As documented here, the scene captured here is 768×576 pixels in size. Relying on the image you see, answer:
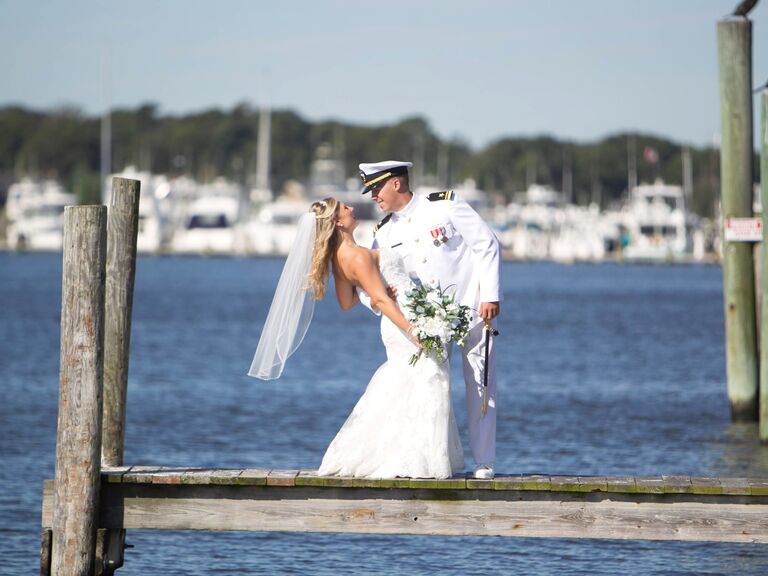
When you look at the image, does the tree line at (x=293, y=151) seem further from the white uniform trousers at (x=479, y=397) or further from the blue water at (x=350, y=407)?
the white uniform trousers at (x=479, y=397)

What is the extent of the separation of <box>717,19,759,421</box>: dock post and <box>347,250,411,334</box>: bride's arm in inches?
327

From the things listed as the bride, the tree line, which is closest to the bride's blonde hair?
the bride

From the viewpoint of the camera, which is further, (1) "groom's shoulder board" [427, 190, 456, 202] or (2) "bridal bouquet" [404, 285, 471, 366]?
(1) "groom's shoulder board" [427, 190, 456, 202]

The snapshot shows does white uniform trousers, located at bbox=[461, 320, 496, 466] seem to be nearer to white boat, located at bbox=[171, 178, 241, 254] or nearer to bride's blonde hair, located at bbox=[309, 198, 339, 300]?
bride's blonde hair, located at bbox=[309, 198, 339, 300]

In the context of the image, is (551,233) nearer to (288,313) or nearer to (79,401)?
(288,313)

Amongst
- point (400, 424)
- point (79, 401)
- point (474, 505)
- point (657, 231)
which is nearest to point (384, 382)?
point (400, 424)

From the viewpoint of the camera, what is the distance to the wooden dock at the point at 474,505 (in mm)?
8461

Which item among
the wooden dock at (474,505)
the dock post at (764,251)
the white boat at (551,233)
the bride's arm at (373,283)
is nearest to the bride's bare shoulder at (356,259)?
the bride's arm at (373,283)

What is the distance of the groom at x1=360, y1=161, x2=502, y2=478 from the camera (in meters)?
8.81

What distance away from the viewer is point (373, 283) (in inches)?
344

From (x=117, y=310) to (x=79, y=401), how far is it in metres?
0.90

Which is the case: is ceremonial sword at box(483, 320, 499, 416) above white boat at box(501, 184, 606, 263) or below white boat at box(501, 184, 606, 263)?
below

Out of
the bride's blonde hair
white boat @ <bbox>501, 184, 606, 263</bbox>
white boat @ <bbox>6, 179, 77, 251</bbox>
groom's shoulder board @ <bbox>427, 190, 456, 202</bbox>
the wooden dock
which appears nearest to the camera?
the wooden dock

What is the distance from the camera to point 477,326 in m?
8.97
